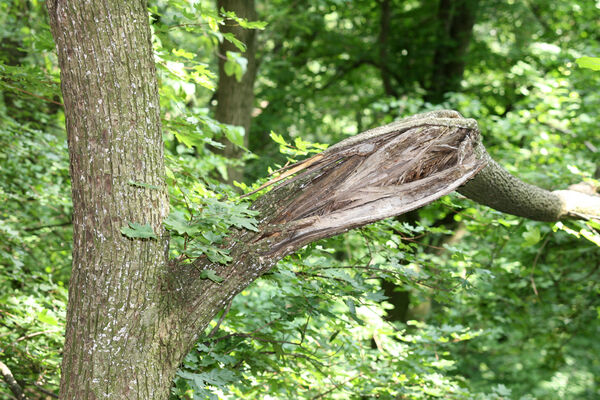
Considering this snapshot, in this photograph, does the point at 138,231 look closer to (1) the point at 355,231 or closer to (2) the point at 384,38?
(1) the point at 355,231

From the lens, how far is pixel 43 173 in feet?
16.1

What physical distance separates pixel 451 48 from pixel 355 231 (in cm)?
647

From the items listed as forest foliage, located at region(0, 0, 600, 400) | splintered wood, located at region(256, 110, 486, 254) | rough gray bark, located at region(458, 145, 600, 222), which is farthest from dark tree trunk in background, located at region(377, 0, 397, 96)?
splintered wood, located at region(256, 110, 486, 254)

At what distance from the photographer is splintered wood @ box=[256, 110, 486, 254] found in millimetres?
1891

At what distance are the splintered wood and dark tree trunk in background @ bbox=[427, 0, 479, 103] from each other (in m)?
6.31

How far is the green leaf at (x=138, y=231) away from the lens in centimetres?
161

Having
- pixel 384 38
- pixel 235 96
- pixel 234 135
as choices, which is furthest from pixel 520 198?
pixel 384 38

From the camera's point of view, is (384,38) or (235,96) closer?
(235,96)

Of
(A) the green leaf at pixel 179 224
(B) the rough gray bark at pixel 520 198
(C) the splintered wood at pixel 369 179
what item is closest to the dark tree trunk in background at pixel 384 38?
(B) the rough gray bark at pixel 520 198

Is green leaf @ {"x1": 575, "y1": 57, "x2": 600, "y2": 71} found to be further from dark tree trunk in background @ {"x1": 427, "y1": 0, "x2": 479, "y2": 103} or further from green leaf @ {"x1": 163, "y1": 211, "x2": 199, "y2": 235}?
dark tree trunk in background @ {"x1": 427, "y1": 0, "x2": 479, "y2": 103}

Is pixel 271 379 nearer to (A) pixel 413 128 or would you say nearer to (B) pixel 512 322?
(A) pixel 413 128

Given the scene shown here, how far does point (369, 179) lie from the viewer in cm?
198

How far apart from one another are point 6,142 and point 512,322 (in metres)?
5.54

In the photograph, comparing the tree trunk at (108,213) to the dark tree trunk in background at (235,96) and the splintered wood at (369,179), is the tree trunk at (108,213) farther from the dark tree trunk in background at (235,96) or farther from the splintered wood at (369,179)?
the dark tree trunk in background at (235,96)
